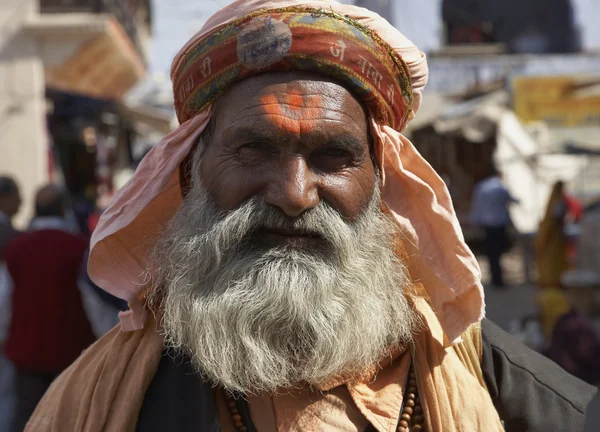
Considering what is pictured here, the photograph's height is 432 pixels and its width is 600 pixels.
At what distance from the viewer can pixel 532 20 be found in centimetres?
3122

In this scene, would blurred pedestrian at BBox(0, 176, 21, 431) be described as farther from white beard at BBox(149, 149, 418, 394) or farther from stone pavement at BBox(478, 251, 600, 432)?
stone pavement at BBox(478, 251, 600, 432)

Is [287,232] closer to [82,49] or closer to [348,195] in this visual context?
[348,195]

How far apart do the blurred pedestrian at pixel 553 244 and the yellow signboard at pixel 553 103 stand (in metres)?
7.59

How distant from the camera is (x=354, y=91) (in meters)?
1.99

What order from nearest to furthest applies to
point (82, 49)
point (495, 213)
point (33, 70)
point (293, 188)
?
point (293, 188)
point (495, 213)
point (33, 70)
point (82, 49)

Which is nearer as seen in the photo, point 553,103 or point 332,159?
point 332,159

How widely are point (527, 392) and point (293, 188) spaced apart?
2.49 feet

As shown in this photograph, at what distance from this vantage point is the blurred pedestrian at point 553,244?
775 centimetres

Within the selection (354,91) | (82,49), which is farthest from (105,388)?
(82,49)

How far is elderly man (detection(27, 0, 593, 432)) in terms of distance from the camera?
185cm

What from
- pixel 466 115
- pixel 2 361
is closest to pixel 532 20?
pixel 466 115

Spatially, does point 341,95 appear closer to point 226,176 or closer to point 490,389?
point 226,176

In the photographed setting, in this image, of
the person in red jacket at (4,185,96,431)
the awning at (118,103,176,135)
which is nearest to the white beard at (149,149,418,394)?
the person in red jacket at (4,185,96,431)

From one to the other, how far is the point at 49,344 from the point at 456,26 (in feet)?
96.8
